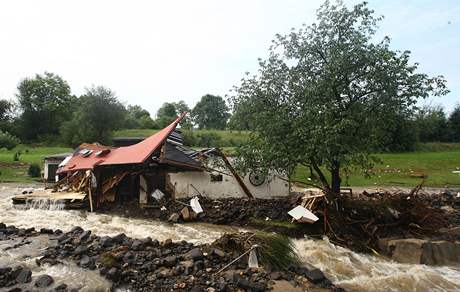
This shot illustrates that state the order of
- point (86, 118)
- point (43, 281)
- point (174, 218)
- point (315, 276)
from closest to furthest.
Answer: point (43, 281)
point (315, 276)
point (174, 218)
point (86, 118)

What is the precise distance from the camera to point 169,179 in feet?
65.6

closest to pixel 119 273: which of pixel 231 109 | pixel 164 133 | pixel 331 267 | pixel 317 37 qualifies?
pixel 331 267

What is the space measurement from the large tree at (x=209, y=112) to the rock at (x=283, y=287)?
8459 cm

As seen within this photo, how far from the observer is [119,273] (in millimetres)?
9664

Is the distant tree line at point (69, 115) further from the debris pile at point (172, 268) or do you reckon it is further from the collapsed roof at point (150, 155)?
the debris pile at point (172, 268)

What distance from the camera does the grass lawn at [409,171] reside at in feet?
109

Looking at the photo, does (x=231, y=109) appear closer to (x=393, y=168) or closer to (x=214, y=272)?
(x=214, y=272)

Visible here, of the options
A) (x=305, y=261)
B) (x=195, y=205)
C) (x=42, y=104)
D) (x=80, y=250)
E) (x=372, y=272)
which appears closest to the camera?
(x=372, y=272)

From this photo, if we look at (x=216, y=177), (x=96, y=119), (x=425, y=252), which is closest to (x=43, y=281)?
(x=425, y=252)

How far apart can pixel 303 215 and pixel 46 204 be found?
13063 mm

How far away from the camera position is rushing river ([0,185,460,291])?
10.1 metres

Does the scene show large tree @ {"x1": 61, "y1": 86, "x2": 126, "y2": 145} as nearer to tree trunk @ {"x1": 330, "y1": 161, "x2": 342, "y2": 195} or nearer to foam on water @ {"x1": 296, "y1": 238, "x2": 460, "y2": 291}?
tree trunk @ {"x1": 330, "y1": 161, "x2": 342, "y2": 195}

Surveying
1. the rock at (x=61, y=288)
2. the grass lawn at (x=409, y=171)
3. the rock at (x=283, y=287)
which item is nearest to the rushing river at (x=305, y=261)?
the rock at (x=61, y=288)

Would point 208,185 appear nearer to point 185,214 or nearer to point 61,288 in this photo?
point 185,214
